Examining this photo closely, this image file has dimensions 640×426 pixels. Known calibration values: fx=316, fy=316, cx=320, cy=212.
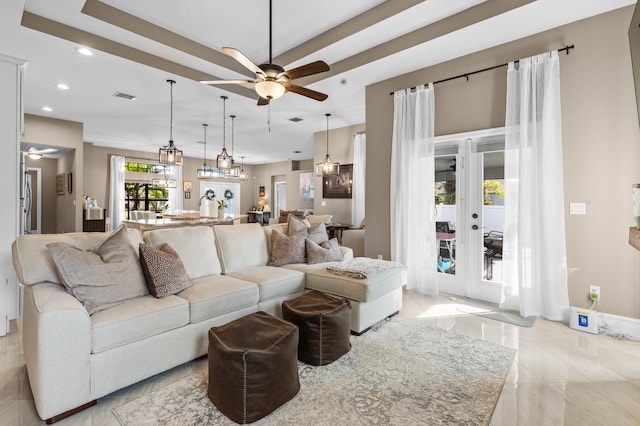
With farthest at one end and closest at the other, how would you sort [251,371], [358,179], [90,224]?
[90,224], [358,179], [251,371]

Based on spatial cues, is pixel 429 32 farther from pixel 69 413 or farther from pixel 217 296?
pixel 69 413

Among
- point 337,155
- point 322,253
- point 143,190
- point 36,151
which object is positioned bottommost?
point 322,253

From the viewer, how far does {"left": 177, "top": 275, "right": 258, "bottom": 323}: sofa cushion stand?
2334mm

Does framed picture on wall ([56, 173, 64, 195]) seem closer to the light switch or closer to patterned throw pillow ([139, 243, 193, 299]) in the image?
patterned throw pillow ([139, 243, 193, 299])

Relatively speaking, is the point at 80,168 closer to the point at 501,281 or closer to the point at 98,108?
the point at 98,108

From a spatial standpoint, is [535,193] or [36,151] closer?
[535,193]

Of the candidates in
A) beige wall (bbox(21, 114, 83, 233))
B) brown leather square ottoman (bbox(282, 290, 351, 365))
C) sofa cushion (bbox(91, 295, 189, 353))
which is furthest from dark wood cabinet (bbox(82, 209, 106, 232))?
brown leather square ottoman (bbox(282, 290, 351, 365))

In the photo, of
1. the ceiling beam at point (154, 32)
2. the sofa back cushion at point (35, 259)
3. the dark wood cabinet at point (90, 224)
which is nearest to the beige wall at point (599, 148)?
the ceiling beam at point (154, 32)

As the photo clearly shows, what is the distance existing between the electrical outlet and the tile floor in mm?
356

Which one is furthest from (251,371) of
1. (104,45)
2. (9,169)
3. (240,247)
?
(104,45)

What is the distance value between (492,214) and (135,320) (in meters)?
3.73

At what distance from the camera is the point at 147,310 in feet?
6.79

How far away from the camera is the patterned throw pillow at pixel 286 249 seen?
3.54 meters

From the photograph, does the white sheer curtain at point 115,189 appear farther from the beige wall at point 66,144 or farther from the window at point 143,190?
the beige wall at point 66,144
